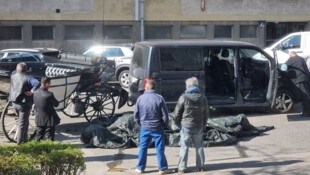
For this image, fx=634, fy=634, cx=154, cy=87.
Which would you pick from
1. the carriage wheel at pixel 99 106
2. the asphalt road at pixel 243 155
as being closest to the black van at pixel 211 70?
the carriage wheel at pixel 99 106

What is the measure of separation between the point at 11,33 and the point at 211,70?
20.2 metres

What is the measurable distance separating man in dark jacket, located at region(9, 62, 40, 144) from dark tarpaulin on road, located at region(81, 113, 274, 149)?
1.32 m

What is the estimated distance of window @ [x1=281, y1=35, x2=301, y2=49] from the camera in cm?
2295

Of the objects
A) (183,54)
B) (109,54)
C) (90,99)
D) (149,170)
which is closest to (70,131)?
(90,99)

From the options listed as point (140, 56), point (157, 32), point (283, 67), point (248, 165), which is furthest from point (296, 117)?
point (157, 32)

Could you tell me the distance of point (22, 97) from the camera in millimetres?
11695

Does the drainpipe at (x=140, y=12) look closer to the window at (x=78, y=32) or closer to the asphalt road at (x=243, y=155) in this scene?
the window at (x=78, y=32)

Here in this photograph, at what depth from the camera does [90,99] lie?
570 inches

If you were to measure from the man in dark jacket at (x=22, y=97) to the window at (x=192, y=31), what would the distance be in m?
25.7

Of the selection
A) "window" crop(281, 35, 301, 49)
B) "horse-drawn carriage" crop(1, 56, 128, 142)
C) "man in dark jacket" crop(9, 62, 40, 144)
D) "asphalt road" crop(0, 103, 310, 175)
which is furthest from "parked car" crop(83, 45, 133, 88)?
"man in dark jacket" crop(9, 62, 40, 144)

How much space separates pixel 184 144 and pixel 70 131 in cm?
464

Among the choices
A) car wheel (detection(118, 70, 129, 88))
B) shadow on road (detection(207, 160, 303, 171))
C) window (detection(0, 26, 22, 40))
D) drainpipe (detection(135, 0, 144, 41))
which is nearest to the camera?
shadow on road (detection(207, 160, 303, 171))

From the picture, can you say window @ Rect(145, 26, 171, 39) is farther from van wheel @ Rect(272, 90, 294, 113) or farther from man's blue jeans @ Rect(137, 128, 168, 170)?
man's blue jeans @ Rect(137, 128, 168, 170)

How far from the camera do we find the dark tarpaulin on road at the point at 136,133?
12.2 meters
